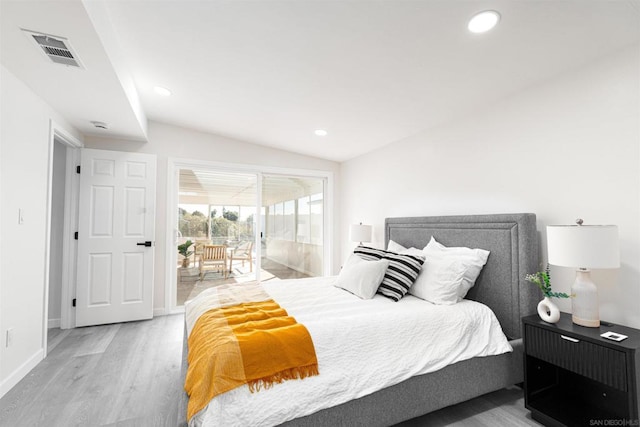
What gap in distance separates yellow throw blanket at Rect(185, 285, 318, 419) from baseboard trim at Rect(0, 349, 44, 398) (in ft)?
5.15

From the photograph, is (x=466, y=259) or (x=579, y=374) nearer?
(x=579, y=374)

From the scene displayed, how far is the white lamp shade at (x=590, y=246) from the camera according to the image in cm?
164

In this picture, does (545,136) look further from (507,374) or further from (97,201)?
(97,201)

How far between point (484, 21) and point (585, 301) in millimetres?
1774

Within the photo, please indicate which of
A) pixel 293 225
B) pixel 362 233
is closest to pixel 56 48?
pixel 362 233

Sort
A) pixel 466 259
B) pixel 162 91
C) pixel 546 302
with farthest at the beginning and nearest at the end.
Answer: pixel 162 91 < pixel 466 259 < pixel 546 302

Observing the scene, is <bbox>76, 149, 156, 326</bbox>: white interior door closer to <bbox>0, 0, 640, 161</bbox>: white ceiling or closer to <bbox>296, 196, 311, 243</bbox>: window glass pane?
<bbox>0, 0, 640, 161</bbox>: white ceiling

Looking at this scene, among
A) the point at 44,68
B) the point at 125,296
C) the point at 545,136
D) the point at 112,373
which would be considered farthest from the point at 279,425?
the point at 125,296

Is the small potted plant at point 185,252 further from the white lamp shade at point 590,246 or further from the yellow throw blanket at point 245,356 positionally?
the white lamp shade at point 590,246

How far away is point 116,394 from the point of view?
6.98 feet

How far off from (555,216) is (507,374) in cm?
118

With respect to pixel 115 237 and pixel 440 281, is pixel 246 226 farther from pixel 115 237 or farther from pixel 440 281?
pixel 440 281

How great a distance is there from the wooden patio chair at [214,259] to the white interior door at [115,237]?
689 millimetres

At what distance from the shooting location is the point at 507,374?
2033 mm
